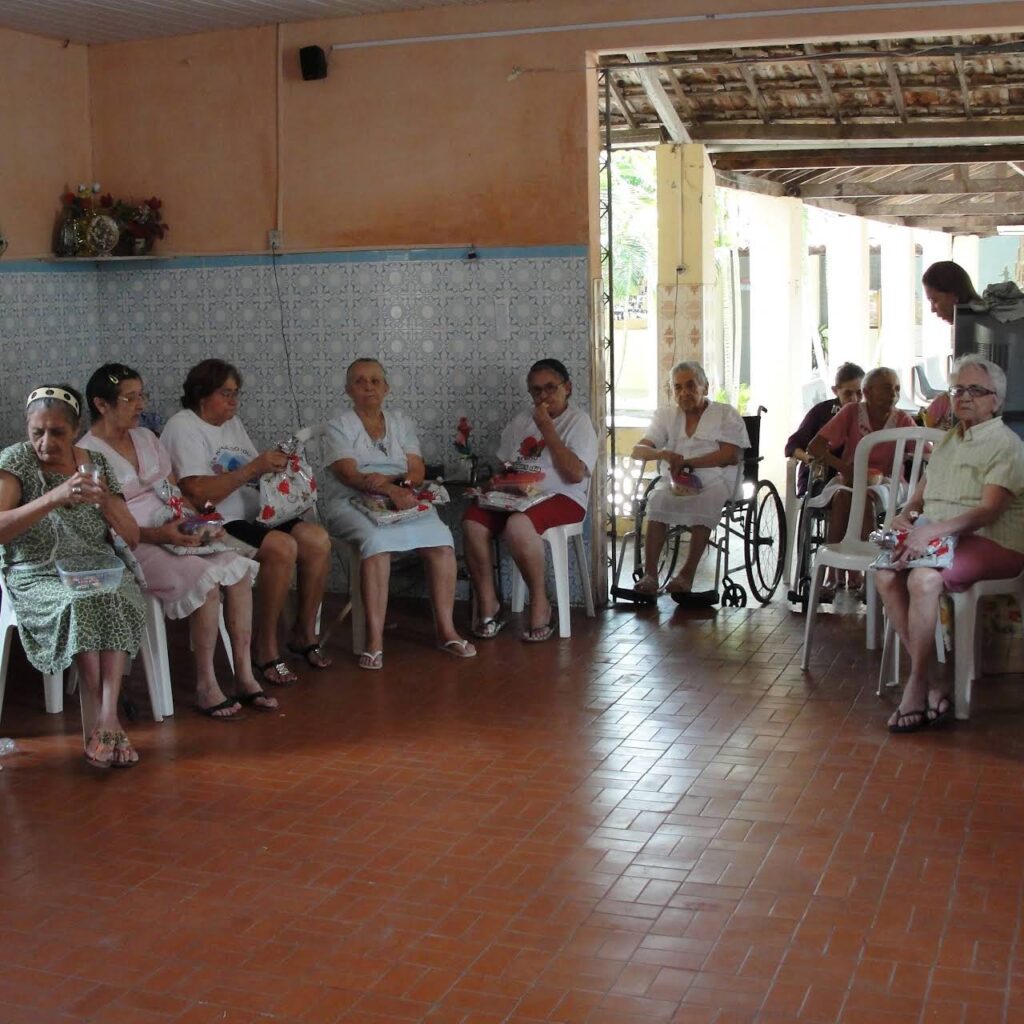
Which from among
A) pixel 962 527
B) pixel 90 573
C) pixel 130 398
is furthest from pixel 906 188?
pixel 90 573

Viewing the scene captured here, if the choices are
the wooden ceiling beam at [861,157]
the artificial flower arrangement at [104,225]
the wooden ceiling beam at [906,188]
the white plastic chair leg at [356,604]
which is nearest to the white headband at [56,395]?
the white plastic chair leg at [356,604]

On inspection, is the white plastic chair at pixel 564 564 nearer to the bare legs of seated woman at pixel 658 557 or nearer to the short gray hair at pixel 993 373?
the bare legs of seated woman at pixel 658 557

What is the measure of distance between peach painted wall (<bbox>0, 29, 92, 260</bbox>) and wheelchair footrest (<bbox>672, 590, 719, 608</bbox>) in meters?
3.73

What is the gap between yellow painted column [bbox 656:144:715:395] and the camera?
1015 centimetres

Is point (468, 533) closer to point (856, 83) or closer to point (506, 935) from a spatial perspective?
point (506, 935)

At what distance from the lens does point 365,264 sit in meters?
7.11

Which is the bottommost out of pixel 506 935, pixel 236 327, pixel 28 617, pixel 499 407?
pixel 506 935

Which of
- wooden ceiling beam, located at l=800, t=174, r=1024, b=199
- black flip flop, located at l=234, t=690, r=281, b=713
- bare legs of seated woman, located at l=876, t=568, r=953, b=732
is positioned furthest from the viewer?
wooden ceiling beam, located at l=800, t=174, r=1024, b=199

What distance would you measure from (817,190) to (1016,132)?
4898 millimetres

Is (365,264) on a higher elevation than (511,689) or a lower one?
higher

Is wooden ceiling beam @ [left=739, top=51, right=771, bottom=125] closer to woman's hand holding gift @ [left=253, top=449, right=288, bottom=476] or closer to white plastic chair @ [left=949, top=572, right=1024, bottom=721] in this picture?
woman's hand holding gift @ [left=253, top=449, right=288, bottom=476]

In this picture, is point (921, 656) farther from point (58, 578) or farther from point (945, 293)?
point (58, 578)

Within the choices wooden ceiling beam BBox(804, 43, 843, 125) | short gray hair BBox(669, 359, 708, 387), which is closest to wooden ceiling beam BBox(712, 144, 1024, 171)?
wooden ceiling beam BBox(804, 43, 843, 125)

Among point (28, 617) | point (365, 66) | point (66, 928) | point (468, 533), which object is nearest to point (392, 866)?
point (66, 928)
